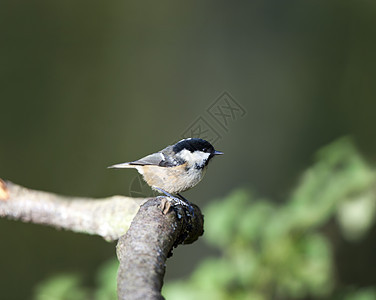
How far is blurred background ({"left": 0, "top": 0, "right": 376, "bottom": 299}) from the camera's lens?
8.95ft

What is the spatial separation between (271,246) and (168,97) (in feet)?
5.12

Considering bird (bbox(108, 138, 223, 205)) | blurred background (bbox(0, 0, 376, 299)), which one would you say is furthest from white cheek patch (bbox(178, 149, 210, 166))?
blurred background (bbox(0, 0, 376, 299))

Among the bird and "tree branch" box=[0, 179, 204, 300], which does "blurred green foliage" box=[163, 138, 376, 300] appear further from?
"tree branch" box=[0, 179, 204, 300]

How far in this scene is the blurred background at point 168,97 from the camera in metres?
2.73

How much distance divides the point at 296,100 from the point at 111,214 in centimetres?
215

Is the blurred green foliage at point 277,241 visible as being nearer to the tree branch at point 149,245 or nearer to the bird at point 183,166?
the bird at point 183,166

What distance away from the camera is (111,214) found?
1.27 metres

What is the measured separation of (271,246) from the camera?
66.7 inches

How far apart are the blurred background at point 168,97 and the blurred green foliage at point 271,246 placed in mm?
952

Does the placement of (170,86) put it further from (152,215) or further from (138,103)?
(152,215)

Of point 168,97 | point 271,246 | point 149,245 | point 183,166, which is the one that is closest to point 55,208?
point 183,166

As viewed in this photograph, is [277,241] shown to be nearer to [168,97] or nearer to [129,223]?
[129,223]

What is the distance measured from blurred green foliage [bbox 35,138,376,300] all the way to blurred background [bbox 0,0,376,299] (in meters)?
0.95

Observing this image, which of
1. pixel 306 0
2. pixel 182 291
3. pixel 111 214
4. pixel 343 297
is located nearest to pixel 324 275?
pixel 343 297
